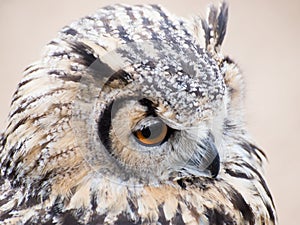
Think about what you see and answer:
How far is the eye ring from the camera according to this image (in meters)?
1.39

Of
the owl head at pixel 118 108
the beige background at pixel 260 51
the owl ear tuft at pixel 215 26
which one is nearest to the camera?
the owl head at pixel 118 108

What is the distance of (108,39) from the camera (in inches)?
56.7

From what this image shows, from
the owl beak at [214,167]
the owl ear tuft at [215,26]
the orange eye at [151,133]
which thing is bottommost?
the owl beak at [214,167]

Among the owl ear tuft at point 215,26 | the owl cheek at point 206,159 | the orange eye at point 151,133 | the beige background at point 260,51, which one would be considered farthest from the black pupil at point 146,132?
the beige background at point 260,51

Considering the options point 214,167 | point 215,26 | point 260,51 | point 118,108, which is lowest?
point 214,167

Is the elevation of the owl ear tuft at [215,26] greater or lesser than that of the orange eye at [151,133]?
greater

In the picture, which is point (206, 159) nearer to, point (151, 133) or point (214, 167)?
point (214, 167)

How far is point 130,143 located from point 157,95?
0.39 ft

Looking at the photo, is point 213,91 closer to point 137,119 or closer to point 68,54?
point 137,119

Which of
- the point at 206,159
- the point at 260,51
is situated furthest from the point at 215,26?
the point at 260,51

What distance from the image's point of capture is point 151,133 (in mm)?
1394

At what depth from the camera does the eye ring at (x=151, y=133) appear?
1390 mm

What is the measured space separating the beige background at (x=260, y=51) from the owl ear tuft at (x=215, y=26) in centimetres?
152

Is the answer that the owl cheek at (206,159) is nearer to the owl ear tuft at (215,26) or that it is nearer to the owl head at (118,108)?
Answer: the owl head at (118,108)
